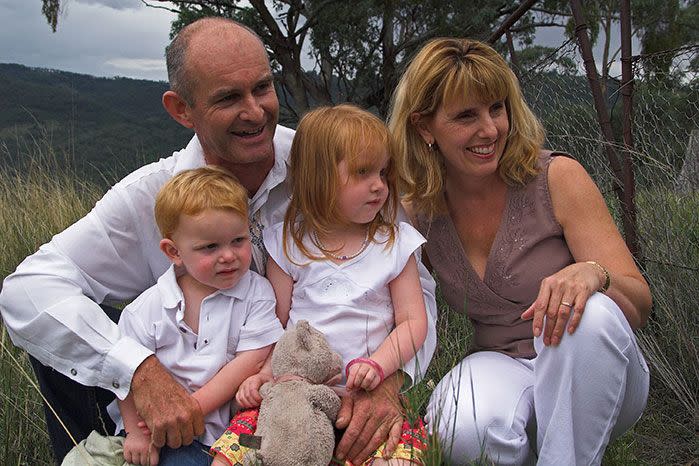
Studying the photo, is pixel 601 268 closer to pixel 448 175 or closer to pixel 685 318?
pixel 448 175

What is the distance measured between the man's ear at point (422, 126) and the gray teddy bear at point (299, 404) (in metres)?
0.88

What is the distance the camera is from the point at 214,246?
2.48 m

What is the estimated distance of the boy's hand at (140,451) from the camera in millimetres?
2406

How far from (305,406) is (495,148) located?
3.72 feet

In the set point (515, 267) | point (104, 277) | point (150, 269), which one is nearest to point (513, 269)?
point (515, 267)

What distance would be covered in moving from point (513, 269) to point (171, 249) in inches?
47.2

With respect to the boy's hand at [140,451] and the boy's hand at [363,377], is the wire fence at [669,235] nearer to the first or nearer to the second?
the boy's hand at [363,377]

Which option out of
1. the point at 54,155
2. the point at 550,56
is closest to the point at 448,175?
the point at 550,56

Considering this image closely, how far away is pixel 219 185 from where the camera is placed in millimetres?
2510

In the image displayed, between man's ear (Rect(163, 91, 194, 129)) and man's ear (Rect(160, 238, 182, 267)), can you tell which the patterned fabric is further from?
man's ear (Rect(163, 91, 194, 129))

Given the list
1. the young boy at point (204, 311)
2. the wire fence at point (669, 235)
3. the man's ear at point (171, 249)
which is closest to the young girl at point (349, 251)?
the young boy at point (204, 311)

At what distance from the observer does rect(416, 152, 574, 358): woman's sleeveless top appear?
2697mm

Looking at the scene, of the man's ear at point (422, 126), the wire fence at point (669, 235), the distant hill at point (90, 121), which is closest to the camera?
the man's ear at point (422, 126)

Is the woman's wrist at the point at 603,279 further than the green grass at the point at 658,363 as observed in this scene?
No
